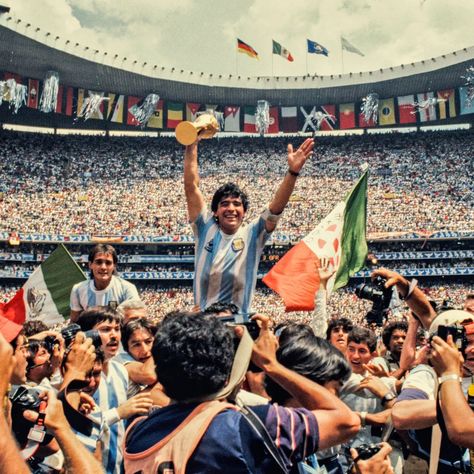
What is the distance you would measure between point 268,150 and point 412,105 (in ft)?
35.8

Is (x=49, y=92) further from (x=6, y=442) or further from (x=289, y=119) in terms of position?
(x=6, y=442)

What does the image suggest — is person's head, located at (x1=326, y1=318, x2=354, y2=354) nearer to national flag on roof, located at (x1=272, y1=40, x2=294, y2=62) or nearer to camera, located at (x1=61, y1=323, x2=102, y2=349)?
camera, located at (x1=61, y1=323, x2=102, y2=349)

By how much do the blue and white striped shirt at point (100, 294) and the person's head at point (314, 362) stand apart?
111 inches

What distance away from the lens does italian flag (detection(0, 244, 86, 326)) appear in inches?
273

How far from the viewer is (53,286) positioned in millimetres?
7086

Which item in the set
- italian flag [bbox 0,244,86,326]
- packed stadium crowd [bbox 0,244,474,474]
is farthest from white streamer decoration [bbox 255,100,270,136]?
packed stadium crowd [bbox 0,244,474,474]

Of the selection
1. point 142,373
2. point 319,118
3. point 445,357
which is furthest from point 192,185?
point 319,118

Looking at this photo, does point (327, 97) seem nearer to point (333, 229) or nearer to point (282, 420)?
point (333, 229)

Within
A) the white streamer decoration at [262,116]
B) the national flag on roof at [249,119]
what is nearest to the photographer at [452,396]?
the white streamer decoration at [262,116]

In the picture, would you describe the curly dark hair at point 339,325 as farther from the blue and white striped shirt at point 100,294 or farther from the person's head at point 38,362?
the person's head at point 38,362

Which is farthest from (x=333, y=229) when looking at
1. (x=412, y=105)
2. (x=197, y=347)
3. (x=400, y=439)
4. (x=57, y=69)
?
(x=412, y=105)

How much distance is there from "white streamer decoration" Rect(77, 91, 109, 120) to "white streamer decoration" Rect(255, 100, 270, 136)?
36.7 feet

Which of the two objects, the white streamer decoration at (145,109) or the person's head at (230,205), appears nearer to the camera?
the person's head at (230,205)

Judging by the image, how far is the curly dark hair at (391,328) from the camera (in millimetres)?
5141
